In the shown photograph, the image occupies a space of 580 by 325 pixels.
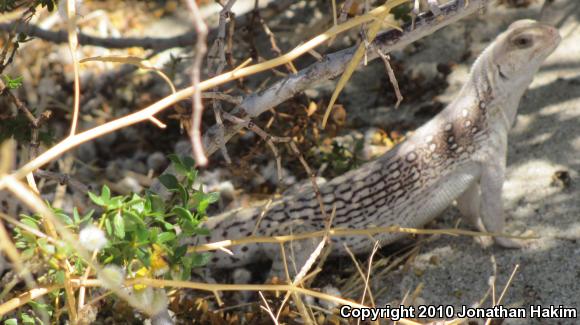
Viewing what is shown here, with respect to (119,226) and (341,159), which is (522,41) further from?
(119,226)

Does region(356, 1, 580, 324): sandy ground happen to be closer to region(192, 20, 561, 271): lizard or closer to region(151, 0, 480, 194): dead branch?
region(192, 20, 561, 271): lizard

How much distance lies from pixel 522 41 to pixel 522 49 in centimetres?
3

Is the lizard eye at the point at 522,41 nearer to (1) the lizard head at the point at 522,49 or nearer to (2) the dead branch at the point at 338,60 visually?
(1) the lizard head at the point at 522,49

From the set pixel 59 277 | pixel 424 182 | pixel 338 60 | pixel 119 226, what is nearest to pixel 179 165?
pixel 119 226

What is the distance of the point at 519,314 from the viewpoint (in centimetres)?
300

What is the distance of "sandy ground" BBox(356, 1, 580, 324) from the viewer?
3.18 m

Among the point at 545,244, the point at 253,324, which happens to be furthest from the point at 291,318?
the point at 545,244

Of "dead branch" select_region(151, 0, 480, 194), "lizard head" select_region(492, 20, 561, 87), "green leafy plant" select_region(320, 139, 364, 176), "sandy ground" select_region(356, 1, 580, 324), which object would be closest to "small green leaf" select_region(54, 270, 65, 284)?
"dead branch" select_region(151, 0, 480, 194)

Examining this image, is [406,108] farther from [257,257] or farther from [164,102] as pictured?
[164,102]

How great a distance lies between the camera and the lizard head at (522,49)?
3.21 m

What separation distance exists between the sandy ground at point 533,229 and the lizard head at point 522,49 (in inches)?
21.7

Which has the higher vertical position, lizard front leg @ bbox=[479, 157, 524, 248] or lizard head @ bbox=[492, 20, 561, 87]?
lizard head @ bbox=[492, 20, 561, 87]

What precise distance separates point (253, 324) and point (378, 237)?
0.79 metres

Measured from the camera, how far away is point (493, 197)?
345 cm
